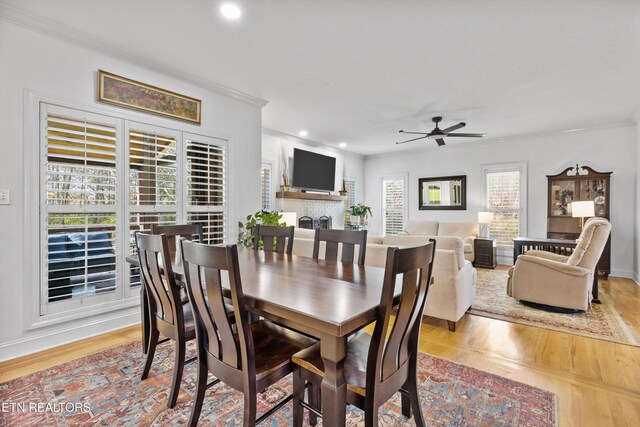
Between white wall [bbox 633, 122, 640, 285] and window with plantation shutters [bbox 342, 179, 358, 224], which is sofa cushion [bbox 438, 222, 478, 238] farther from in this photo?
white wall [bbox 633, 122, 640, 285]

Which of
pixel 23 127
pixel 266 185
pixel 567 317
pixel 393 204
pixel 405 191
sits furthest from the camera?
pixel 393 204

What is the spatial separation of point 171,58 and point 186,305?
241 cm

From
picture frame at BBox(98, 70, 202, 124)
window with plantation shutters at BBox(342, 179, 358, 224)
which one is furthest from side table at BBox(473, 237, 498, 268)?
picture frame at BBox(98, 70, 202, 124)

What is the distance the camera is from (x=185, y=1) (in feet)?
7.27

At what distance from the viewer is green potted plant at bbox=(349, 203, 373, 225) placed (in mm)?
7547

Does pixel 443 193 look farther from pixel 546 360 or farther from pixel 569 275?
pixel 546 360

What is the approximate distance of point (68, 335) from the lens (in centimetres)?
269

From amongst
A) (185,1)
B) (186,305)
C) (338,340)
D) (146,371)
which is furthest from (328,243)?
(185,1)

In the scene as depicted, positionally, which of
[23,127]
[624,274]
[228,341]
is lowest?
[624,274]

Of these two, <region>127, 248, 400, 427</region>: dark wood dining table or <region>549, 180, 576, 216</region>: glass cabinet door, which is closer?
<region>127, 248, 400, 427</region>: dark wood dining table

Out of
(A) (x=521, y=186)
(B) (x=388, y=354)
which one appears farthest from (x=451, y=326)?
(A) (x=521, y=186)

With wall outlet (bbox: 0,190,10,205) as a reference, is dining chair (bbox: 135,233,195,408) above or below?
below

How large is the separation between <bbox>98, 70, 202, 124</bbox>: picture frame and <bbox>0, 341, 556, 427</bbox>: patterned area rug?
232cm

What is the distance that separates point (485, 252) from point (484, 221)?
0.67 meters
